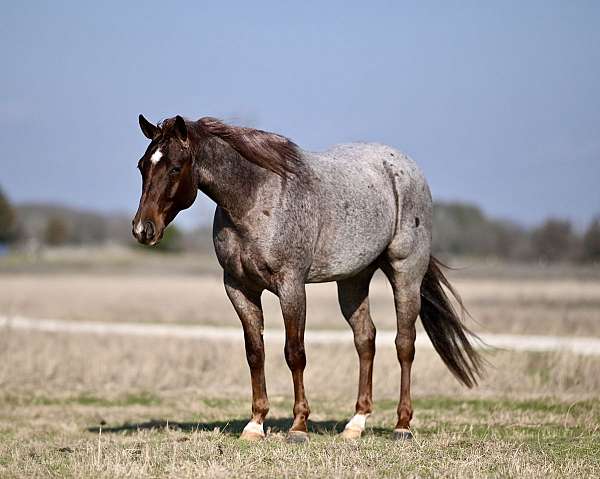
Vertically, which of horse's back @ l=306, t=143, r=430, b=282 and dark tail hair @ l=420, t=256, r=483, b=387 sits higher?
horse's back @ l=306, t=143, r=430, b=282

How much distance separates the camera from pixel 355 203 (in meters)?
9.80

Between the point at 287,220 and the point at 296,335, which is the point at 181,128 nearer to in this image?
the point at 287,220

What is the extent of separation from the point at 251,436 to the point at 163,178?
2.66 metres

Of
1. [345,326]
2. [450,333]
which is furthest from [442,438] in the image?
[345,326]

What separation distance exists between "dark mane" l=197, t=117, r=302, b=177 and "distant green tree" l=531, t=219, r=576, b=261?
4625 centimetres

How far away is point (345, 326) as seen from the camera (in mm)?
26500

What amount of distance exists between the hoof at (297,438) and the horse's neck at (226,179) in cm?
214

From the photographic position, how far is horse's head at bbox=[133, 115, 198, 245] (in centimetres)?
858

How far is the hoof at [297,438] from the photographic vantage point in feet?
30.3

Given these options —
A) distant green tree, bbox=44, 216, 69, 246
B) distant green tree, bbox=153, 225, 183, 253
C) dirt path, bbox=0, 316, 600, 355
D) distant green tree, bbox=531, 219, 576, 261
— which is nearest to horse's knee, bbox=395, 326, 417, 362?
dirt path, bbox=0, 316, 600, 355

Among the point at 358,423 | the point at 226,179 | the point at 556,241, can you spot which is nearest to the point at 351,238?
the point at 226,179

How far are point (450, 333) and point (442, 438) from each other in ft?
6.67

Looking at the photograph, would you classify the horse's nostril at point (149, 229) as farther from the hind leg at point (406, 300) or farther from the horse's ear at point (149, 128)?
the hind leg at point (406, 300)

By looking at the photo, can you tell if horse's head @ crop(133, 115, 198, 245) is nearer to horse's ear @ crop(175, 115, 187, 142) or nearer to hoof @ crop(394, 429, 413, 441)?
horse's ear @ crop(175, 115, 187, 142)
